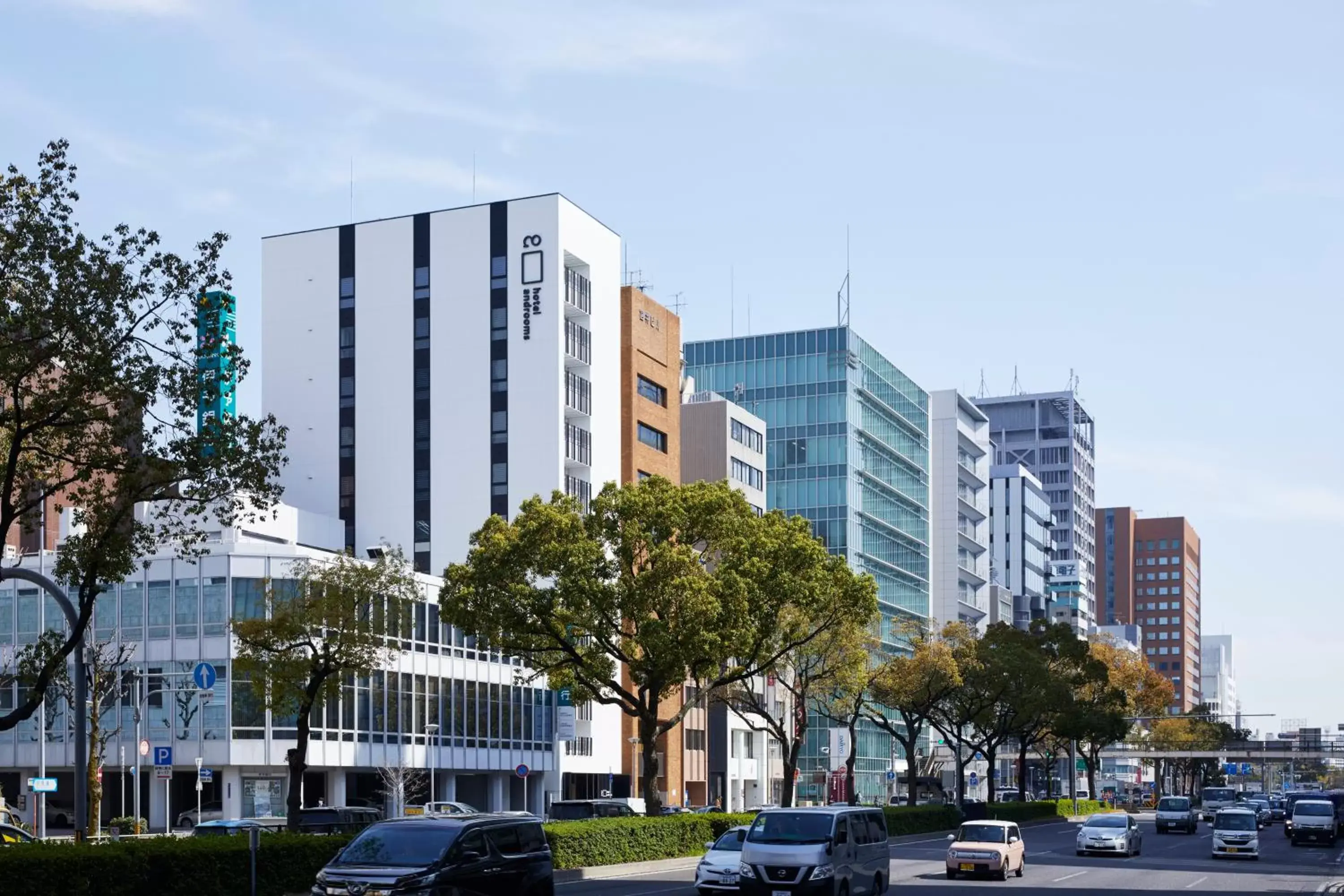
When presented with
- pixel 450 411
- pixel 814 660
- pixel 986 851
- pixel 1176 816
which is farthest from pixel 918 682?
pixel 986 851

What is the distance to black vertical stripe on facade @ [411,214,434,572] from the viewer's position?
98.7m

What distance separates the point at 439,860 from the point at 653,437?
265 ft

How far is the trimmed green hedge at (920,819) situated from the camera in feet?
225

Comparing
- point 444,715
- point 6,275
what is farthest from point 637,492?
point 444,715

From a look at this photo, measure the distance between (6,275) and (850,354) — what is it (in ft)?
362

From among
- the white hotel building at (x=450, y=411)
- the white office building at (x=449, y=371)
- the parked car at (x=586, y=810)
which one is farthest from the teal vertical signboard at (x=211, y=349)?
the white office building at (x=449, y=371)

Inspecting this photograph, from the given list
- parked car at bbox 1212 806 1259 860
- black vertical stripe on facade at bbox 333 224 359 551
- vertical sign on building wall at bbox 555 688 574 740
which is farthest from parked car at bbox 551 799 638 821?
black vertical stripe on facade at bbox 333 224 359 551

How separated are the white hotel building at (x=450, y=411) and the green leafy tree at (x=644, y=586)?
28487 millimetres

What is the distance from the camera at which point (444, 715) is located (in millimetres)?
83500

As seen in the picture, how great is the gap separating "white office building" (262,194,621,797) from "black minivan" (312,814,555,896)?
6781 cm

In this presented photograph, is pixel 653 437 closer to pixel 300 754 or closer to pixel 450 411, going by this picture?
pixel 450 411

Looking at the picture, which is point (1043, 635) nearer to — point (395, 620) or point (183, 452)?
point (395, 620)

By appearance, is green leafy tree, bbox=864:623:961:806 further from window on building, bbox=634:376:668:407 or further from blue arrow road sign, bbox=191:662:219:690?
blue arrow road sign, bbox=191:662:219:690

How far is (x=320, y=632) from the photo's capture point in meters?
52.5
